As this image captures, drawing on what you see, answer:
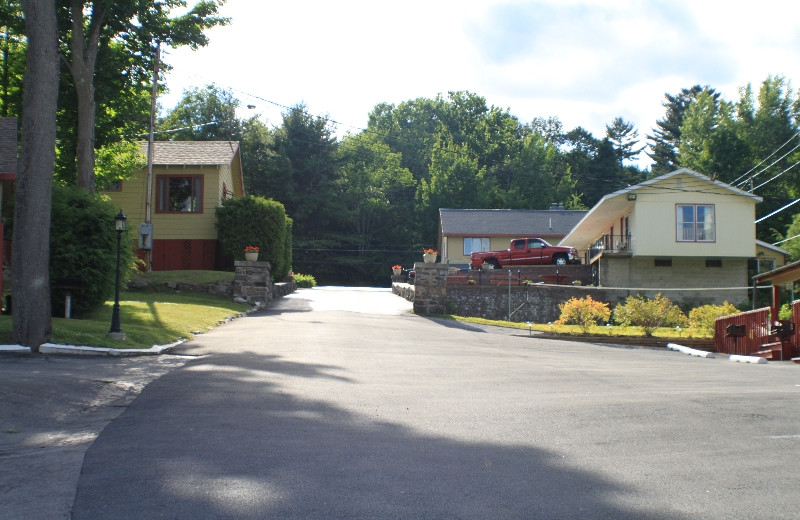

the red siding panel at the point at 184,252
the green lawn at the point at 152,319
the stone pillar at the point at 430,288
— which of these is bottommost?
the green lawn at the point at 152,319

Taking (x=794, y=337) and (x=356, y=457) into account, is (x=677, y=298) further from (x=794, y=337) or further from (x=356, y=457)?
(x=356, y=457)

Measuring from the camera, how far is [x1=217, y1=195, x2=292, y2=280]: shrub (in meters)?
33.0

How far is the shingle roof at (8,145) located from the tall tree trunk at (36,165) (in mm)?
5825

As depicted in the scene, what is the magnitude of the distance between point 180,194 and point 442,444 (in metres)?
30.7

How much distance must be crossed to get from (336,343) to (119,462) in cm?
1015

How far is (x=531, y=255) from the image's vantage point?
39156 millimetres

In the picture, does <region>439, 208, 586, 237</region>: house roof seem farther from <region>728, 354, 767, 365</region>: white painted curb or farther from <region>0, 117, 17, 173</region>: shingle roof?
<region>728, 354, 767, 365</region>: white painted curb

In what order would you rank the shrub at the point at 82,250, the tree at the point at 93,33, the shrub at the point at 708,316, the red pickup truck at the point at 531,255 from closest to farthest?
the shrub at the point at 82,250
the shrub at the point at 708,316
the tree at the point at 93,33
the red pickup truck at the point at 531,255

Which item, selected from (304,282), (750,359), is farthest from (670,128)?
(750,359)

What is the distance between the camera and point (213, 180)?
115ft

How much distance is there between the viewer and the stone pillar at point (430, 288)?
26.9 m

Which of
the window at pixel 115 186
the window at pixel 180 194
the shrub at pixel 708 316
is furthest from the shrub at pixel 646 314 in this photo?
the window at pixel 115 186

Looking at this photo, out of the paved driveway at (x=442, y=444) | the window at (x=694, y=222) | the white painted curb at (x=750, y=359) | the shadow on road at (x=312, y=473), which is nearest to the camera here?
the shadow on road at (x=312, y=473)

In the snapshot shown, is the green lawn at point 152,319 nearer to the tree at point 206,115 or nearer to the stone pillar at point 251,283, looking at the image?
the stone pillar at point 251,283
